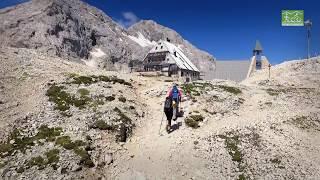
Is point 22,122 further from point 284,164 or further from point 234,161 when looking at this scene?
point 284,164

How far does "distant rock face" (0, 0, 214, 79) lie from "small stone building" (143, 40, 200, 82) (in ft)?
117

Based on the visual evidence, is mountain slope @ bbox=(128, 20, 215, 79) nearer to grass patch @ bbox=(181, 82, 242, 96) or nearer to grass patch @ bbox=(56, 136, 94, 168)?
grass patch @ bbox=(181, 82, 242, 96)

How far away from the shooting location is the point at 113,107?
28.6 metres

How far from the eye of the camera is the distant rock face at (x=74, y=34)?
357 feet

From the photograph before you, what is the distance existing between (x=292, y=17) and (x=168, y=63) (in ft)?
127

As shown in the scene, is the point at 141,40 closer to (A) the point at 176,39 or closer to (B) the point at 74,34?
(A) the point at 176,39

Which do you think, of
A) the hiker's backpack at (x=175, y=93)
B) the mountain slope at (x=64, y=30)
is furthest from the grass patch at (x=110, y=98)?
the mountain slope at (x=64, y=30)

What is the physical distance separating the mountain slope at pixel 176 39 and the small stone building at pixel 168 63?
75.7 meters

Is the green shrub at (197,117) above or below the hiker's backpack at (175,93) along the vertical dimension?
below

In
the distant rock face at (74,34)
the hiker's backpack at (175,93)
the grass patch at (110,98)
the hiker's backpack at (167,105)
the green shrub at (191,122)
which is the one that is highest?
the distant rock face at (74,34)

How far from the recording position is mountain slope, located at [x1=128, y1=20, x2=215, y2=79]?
174 metres

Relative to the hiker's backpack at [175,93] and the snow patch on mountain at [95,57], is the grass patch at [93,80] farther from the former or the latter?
the snow patch on mountain at [95,57]

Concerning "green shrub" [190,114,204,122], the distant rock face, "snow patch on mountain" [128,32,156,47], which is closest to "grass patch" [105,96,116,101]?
"green shrub" [190,114,204,122]

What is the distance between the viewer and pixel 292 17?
58.9m
